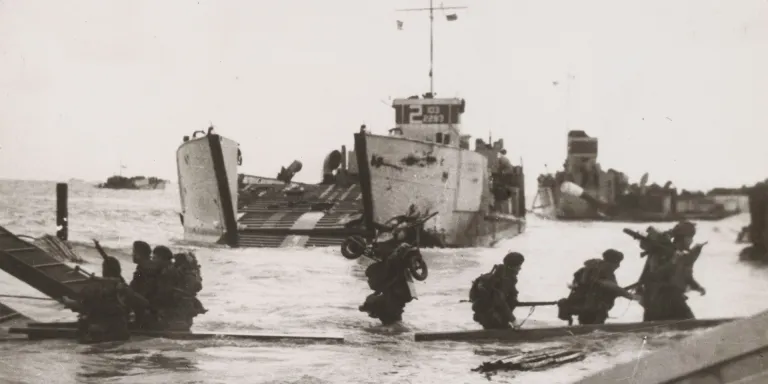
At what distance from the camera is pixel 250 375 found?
4598 millimetres

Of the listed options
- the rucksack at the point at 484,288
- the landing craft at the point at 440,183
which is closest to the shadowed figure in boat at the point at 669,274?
the rucksack at the point at 484,288

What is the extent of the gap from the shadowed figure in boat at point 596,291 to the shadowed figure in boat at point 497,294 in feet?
1.22

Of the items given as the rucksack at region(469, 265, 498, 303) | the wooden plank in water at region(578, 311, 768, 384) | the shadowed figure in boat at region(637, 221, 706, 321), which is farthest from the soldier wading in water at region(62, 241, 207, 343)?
the wooden plank in water at region(578, 311, 768, 384)

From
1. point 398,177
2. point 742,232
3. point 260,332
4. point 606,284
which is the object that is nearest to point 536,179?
point 606,284

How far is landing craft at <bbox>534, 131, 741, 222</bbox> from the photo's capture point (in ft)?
16.4

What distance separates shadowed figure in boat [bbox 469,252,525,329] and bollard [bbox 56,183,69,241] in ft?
11.3

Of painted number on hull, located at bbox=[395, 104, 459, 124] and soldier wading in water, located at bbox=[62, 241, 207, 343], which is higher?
painted number on hull, located at bbox=[395, 104, 459, 124]

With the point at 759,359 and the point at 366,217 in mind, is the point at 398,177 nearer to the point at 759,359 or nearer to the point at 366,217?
the point at 366,217

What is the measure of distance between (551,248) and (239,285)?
9.27ft

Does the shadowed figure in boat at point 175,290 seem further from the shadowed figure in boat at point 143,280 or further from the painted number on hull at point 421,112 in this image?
the painted number on hull at point 421,112

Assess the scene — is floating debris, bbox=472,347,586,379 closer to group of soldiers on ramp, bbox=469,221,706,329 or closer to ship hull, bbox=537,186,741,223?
group of soldiers on ramp, bbox=469,221,706,329

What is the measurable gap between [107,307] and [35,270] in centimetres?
78

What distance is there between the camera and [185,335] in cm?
541

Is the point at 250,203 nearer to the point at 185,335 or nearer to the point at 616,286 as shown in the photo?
the point at 185,335
